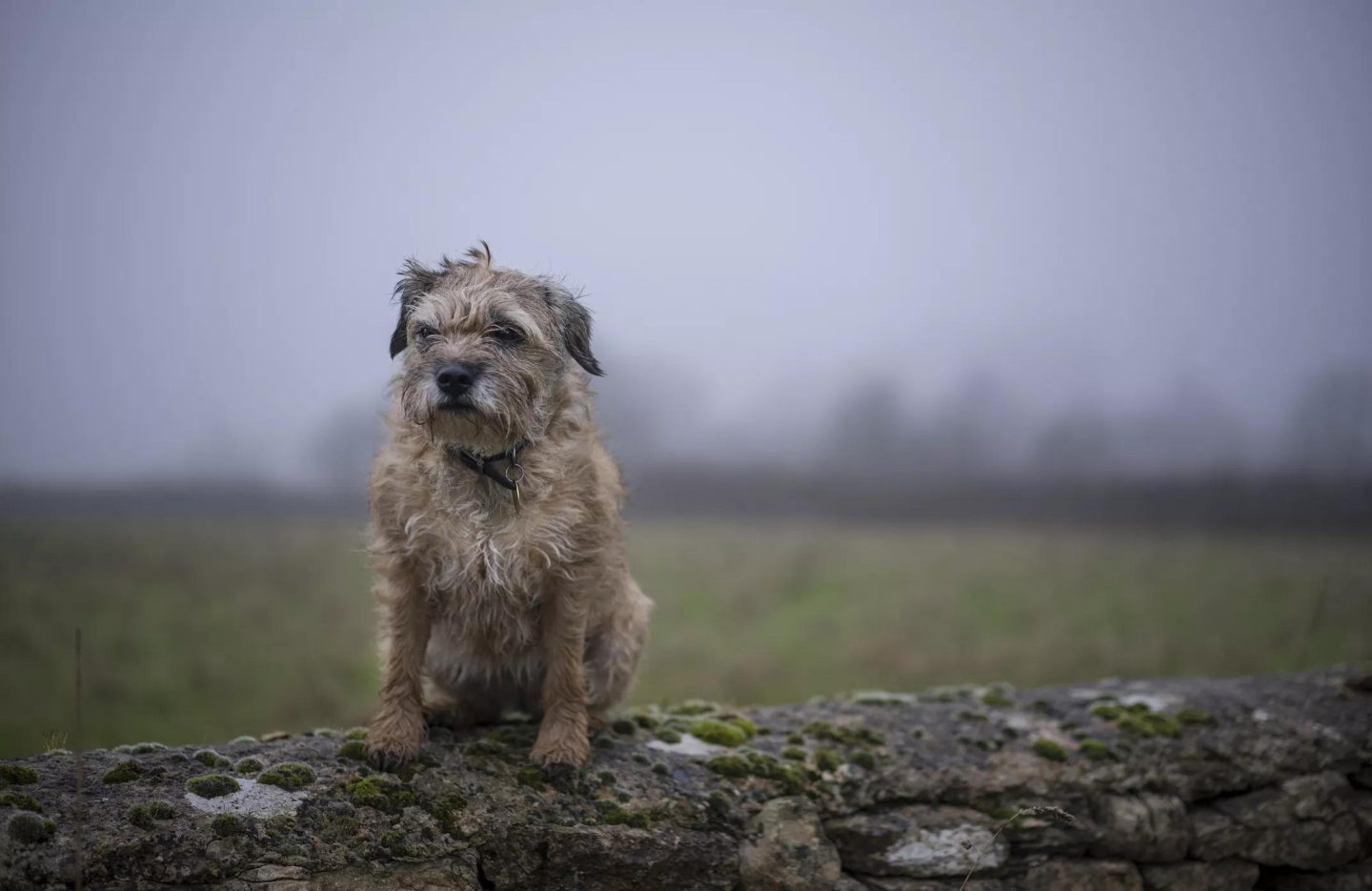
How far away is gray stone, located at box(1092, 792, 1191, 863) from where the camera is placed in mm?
4832

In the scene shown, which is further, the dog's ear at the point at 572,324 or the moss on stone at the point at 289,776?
the dog's ear at the point at 572,324

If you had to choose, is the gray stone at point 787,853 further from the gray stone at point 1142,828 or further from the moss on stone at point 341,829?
the moss on stone at point 341,829

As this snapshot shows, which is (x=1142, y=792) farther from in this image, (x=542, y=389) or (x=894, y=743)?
(x=542, y=389)

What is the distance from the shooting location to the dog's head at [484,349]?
3.80 meters

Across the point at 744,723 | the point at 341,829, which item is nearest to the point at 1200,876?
the point at 744,723

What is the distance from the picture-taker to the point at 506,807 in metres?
3.91

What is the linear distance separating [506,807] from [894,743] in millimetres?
2416

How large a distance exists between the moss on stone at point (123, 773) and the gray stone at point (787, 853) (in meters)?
2.80

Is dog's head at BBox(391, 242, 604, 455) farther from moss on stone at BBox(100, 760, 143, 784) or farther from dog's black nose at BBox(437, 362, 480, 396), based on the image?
moss on stone at BBox(100, 760, 143, 784)

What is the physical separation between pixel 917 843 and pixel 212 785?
351cm

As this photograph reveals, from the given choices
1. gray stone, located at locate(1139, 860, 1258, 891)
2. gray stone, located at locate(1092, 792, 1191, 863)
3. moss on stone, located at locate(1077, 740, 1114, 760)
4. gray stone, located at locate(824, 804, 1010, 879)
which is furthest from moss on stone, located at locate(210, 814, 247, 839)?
gray stone, located at locate(1139, 860, 1258, 891)

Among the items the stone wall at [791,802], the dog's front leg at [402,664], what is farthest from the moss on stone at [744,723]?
the dog's front leg at [402,664]

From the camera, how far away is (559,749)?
423 centimetres

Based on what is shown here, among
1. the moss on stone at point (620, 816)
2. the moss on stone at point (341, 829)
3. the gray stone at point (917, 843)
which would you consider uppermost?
the moss on stone at point (341, 829)
